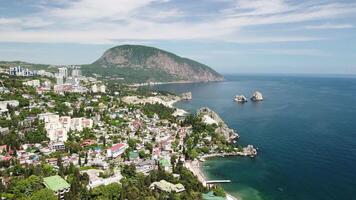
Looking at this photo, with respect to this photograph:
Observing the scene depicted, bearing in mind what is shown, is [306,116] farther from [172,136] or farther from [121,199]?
[121,199]

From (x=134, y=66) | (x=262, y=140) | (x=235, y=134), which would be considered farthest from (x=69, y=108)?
(x=134, y=66)

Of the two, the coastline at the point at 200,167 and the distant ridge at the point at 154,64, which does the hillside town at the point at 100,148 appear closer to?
the coastline at the point at 200,167

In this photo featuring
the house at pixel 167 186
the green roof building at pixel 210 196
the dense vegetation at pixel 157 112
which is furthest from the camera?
the dense vegetation at pixel 157 112

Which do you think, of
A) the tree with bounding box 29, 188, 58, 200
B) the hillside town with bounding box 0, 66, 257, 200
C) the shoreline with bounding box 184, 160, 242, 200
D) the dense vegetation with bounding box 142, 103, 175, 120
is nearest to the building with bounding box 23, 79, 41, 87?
the hillside town with bounding box 0, 66, 257, 200

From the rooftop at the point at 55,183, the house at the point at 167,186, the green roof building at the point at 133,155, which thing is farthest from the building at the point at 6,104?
the house at the point at 167,186

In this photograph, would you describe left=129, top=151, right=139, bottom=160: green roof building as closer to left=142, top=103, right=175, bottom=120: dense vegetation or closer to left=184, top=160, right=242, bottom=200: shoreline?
left=184, top=160, right=242, bottom=200: shoreline

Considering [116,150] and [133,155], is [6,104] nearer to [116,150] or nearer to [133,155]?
[116,150]
